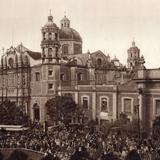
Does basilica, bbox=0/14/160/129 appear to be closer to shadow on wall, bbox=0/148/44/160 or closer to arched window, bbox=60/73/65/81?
arched window, bbox=60/73/65/81

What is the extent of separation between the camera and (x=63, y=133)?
113 feet

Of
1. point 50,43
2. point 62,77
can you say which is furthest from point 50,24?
point 62,77

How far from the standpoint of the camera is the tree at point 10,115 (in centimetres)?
4197

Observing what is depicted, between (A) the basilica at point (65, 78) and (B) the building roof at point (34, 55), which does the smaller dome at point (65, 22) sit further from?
(B) the building roof at point (34, 55)

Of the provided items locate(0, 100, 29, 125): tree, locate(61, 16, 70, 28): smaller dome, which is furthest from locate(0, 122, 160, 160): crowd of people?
locate(61, 16, 70, 28): smaller dome

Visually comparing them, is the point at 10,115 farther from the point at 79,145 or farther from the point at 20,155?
the point at 20,155

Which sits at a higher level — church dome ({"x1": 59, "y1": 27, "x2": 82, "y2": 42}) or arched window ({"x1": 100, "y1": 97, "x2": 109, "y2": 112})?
church dome ({"x1": 59, "y1": 27, "x2": 82, "y2": 42})

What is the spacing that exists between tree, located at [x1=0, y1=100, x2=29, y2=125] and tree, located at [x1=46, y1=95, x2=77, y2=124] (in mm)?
2832

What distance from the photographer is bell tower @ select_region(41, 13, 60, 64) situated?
50781mm

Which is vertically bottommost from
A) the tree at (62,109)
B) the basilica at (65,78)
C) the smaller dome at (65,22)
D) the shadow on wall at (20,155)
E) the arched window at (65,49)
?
the shadow on wall at (20,155)

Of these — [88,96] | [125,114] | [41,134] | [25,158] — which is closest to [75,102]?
[88,96]

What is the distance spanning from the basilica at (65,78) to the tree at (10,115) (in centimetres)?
670

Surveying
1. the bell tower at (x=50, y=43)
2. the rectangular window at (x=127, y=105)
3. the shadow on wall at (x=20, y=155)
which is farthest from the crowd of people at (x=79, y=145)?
the bell tower at (x=50, y=43)

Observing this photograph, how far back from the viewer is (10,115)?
142 ft
